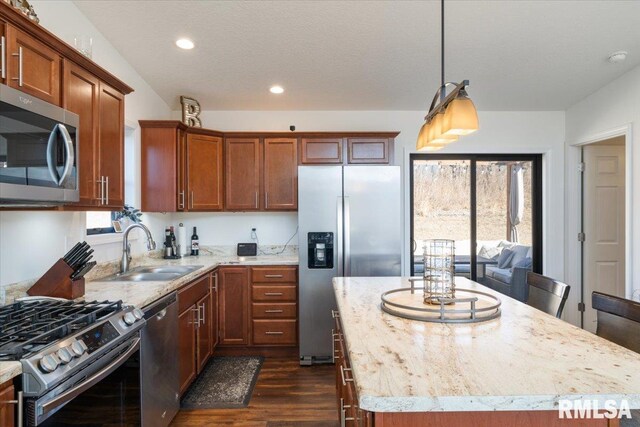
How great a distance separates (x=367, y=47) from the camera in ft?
9.35

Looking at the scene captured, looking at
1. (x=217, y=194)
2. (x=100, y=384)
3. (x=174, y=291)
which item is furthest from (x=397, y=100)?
(x=100, y=384)

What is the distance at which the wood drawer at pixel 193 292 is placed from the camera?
2519 millimetres

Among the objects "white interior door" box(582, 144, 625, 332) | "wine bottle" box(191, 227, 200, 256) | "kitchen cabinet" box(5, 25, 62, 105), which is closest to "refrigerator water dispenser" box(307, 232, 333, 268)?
"wine bottle" box(191, 227, 200, 256)

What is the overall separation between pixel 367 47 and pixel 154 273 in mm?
2490

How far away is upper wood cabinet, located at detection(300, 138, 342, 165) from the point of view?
3.76 metres

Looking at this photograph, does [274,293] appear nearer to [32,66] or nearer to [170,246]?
[170,246]

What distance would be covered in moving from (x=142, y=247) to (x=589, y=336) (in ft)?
10.7

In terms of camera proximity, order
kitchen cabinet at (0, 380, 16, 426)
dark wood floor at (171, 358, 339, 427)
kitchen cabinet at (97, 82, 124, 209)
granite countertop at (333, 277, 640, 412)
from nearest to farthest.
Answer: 1. granite countertop at (333, 277, 640, 412)
2. kitchen cabinet at (0, 380, 16, 426)
3. kitchen cabinet at (97, 82, 124, 209)
4. dark wood floor at (171, 358, 339, 427)

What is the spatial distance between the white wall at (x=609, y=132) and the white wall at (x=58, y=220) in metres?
4.31

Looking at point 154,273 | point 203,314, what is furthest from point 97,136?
point 203,314

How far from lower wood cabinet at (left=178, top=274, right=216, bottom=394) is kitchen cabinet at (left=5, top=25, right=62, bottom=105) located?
142 centimetres

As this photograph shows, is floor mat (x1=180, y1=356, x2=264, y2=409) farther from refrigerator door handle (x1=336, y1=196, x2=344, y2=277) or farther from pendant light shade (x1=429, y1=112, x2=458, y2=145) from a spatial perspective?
pendant light shade (x1=429, y1=112, x2=458, y2=145)

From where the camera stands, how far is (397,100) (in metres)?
3.84

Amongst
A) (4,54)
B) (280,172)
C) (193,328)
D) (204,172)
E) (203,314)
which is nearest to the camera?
(4,54)
